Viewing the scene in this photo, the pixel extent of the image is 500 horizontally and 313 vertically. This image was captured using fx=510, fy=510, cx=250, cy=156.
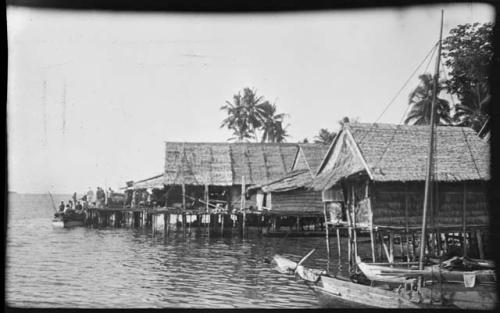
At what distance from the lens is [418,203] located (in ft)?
34.1

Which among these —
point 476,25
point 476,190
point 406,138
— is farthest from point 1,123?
point 476,190

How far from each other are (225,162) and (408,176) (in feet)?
34.9

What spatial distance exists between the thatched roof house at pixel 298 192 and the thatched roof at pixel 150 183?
4148mm

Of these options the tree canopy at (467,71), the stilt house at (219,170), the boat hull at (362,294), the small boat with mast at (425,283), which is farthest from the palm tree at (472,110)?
the stilt house at (219,170)

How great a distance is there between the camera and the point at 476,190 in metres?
10.6

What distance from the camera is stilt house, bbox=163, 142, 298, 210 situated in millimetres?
A: 19438

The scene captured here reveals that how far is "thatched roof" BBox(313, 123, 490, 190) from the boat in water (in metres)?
14.3

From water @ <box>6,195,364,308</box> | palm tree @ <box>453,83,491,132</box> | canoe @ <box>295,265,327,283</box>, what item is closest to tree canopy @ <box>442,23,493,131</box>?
palm tree @ <box>453,83,491,132</box>

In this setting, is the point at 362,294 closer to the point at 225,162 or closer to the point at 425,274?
the point at 425,274

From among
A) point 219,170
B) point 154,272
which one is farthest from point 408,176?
point 219,170

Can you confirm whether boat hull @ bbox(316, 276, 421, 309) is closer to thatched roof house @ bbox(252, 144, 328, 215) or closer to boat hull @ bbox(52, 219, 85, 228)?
thatched roof house @ bbox(252, 144, 328, 215)

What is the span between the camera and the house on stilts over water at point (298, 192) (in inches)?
731

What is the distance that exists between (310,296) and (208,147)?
38.2ft

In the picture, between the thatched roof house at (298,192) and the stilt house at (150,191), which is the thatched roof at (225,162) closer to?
the thatched roof house at (298,192)
